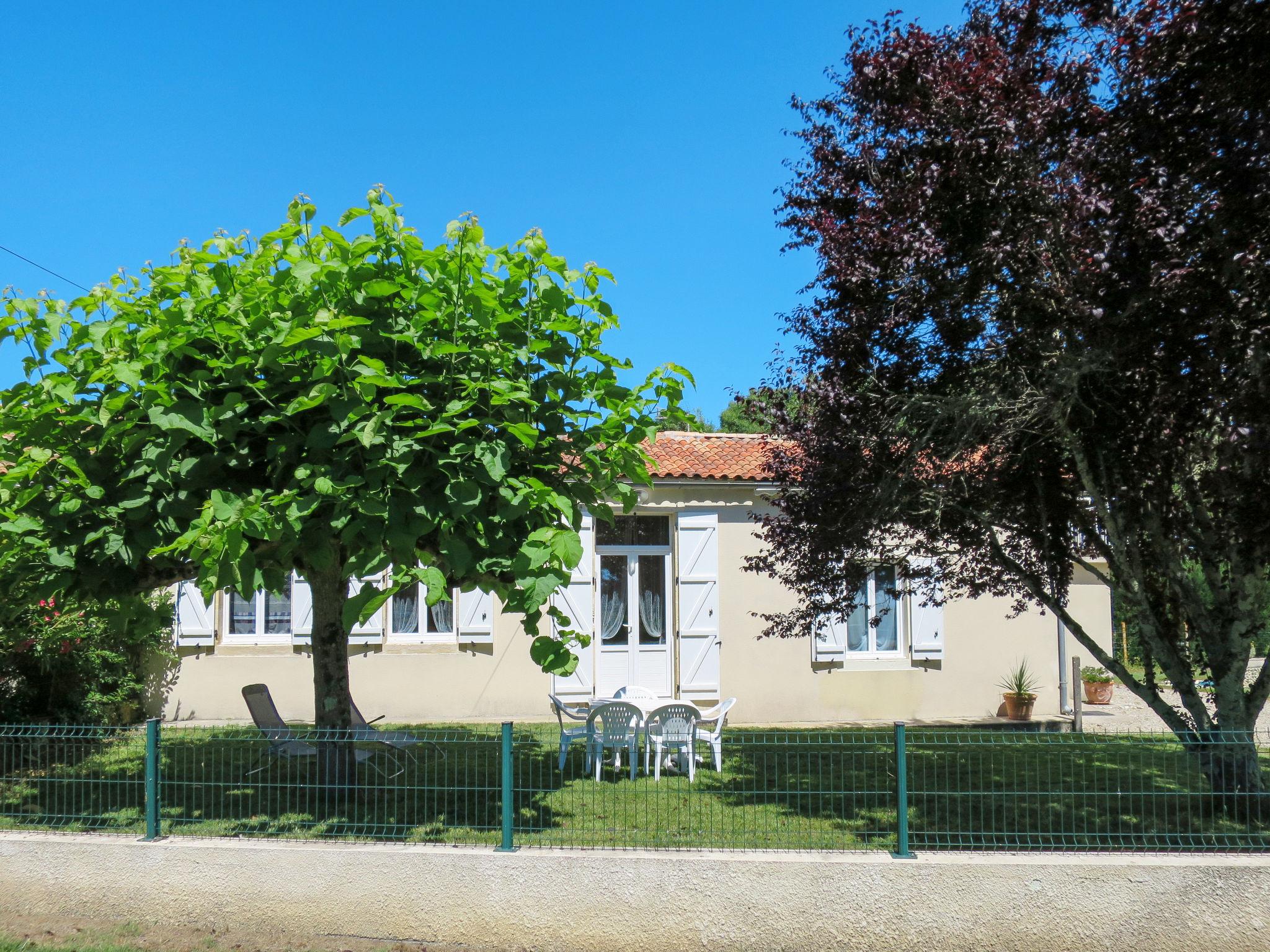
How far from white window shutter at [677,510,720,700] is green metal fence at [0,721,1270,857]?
18.7 ft

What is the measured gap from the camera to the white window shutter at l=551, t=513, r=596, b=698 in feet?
42.2

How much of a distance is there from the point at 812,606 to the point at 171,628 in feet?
28.6

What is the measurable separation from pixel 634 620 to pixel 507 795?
26.0ft

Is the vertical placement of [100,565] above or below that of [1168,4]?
below

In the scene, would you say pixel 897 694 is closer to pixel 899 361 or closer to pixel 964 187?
pixel 899 361

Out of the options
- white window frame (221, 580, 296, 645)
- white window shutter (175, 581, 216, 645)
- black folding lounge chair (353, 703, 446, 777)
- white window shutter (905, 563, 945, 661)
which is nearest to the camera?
black folding lounge chair (353, 703, 446, 777)

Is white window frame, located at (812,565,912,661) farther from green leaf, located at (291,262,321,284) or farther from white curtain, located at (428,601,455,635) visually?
green leaf, located at (291,262,321,284)

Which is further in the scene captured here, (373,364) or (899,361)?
(899,361)

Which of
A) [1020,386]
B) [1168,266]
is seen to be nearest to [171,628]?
[1020,386]

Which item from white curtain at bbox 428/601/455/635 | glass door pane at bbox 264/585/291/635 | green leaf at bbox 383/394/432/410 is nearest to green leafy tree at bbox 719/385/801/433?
green leaf at bbox 383/394/432/410

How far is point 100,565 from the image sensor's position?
21.2 ft

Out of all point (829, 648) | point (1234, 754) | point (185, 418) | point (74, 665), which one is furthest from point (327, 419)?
point (829, 648)

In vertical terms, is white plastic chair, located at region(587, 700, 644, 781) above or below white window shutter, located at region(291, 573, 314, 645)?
below

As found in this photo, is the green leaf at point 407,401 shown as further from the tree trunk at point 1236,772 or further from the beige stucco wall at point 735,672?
the beige stucco wall at point 735,672
